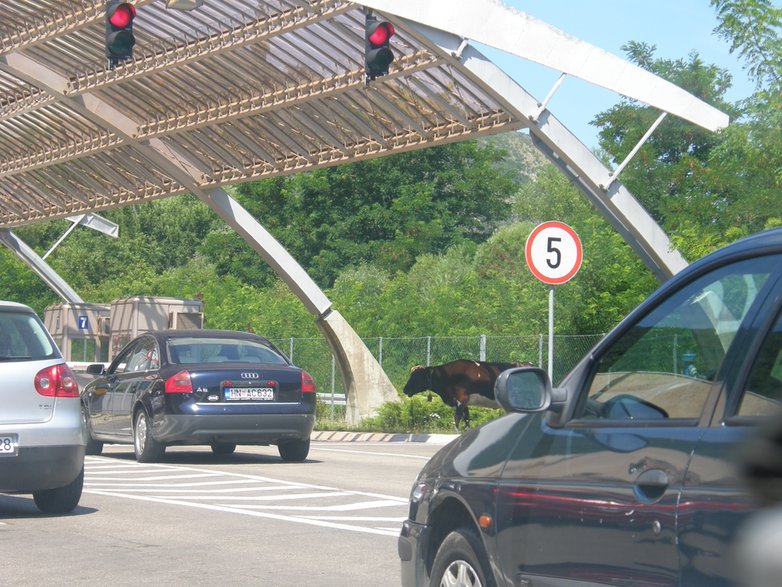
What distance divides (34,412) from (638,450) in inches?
284

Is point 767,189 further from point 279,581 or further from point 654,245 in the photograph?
point 279,581

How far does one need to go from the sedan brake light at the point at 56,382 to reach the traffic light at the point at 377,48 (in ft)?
22.6

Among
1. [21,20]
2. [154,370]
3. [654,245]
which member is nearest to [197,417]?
[154,370]

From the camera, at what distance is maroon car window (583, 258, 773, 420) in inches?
159

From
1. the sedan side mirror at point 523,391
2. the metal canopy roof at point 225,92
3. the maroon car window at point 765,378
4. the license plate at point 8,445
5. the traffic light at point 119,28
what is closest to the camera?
the maroon car window at point 765,378

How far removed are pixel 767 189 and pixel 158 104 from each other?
46.2 feet

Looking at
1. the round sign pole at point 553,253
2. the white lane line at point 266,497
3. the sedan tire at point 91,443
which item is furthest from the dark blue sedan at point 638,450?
the sedan tire at point 91,443

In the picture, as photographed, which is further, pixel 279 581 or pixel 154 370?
pixel 154 370

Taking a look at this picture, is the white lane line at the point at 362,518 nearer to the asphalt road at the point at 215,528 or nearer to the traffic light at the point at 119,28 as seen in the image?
the asphalt road at the point at 215,528

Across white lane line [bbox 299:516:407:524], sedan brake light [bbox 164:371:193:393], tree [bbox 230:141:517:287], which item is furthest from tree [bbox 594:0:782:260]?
tree [bbox 230:141:517:287]

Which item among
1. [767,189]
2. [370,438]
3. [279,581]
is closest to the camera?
[279,581]

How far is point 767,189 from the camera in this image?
23.2 metres

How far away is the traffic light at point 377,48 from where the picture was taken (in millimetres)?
16609

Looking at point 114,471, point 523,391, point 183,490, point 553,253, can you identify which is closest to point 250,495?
point 183,490
